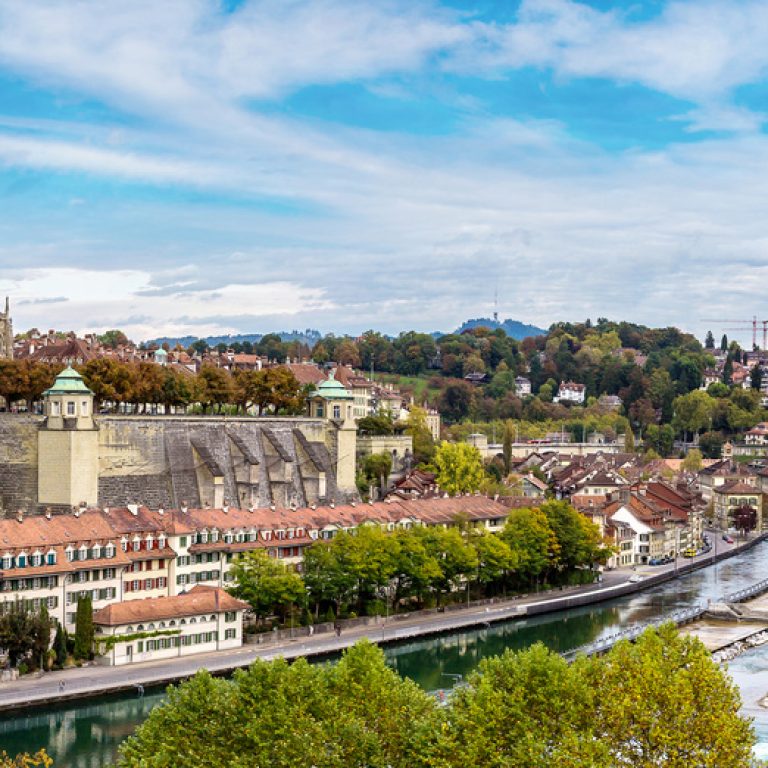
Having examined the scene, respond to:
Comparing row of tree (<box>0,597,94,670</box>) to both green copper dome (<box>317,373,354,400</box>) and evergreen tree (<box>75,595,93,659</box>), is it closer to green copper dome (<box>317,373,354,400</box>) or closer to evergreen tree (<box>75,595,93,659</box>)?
evergreen tree (<box>75,595,93,659</box>)

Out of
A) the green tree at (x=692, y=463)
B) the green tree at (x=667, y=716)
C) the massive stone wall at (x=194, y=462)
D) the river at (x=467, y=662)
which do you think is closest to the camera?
the green tree at (x=667, y=716)

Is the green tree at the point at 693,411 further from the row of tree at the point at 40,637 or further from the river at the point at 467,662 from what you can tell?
the row of tree at the point at 40,637

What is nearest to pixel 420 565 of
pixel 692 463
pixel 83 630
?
pixel 83 630

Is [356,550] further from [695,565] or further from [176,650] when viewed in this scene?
[695,565]

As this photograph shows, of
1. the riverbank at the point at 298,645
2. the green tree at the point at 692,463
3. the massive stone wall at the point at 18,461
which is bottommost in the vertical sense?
the riverbank at the point at 298,645

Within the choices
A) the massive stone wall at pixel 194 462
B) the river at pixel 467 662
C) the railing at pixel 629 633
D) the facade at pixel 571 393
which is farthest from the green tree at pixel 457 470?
the facade at pixel 571 393

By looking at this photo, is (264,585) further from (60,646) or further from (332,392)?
(332,392)

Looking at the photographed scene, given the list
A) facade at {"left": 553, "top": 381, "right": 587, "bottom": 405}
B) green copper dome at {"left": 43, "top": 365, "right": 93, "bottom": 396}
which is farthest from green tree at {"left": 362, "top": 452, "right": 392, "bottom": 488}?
facade at {"left": 553, "top": 381, "right": 587, "bottom": 405}
